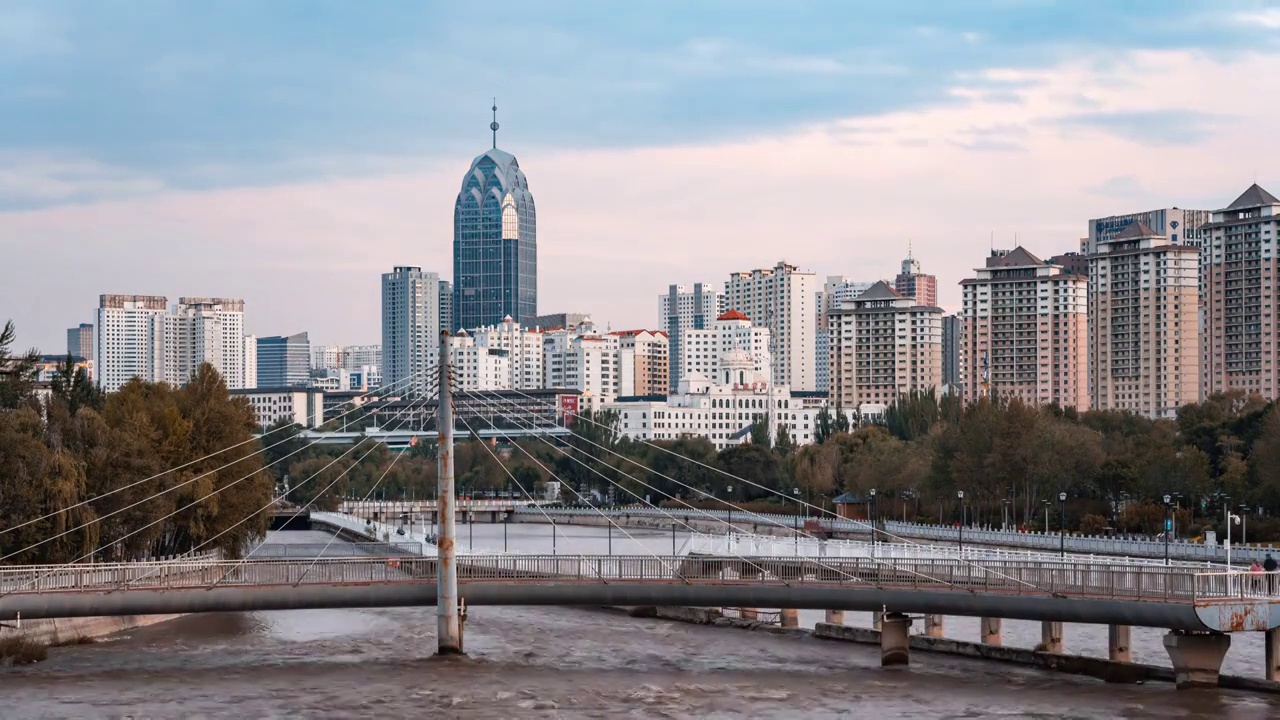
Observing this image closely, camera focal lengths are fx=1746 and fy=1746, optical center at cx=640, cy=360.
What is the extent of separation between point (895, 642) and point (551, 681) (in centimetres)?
853

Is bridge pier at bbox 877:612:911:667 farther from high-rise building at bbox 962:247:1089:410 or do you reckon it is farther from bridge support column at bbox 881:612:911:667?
high-rise building at bbox 962:247:1089:410

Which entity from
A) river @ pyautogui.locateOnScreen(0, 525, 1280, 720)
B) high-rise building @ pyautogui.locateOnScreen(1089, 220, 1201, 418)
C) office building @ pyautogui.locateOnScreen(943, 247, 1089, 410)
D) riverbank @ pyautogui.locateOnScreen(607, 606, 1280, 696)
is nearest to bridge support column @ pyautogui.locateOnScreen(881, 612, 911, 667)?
river @ pyautogui.locateOnScreen(0, 525, 1280, 720)

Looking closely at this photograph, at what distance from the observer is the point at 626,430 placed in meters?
197

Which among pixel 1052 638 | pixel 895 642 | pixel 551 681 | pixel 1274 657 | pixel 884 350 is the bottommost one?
pixel 551 681

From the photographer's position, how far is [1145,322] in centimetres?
16700

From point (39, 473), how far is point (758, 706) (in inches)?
945

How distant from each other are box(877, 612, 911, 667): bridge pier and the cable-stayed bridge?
35mm

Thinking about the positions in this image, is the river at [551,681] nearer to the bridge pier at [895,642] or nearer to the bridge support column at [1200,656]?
the bridge pier at [895,642]

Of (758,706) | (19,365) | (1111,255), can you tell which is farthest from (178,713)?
(1111,255)

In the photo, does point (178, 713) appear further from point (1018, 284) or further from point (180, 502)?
point (1018, 284)

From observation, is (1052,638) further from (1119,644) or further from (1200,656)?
(1200,656)

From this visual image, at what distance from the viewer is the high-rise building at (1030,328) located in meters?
179

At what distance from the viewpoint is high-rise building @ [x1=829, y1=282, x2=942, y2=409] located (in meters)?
196

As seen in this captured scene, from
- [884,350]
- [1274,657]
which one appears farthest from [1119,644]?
[884,350]
